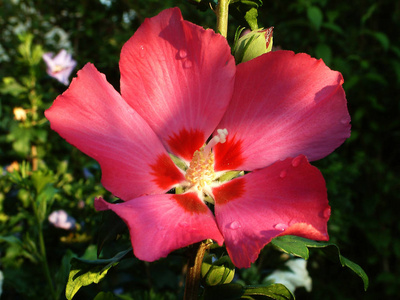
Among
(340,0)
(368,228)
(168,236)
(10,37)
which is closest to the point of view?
(168,236)

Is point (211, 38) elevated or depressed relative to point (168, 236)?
elevated

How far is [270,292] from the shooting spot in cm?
→ 63

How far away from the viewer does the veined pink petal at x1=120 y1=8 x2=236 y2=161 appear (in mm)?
526

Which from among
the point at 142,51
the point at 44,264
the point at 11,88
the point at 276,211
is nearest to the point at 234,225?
the point at 276,211

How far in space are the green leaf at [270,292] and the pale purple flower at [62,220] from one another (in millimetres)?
1113

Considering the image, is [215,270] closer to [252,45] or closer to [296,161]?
[296,161]

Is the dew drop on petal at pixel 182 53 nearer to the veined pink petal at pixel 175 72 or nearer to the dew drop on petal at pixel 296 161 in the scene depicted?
the veined pink petal at pixel 175 72

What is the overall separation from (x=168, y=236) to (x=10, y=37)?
3.22 metres

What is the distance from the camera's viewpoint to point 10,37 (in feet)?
10.3

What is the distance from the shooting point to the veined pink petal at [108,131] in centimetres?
49

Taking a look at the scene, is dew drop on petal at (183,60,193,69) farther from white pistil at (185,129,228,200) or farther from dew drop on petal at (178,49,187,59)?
white pistil at (185,129,228,200)

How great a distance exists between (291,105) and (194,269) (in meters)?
0.28

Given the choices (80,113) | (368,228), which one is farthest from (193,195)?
(368,228)

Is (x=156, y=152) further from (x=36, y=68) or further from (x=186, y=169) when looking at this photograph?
(x=36, y=68)
